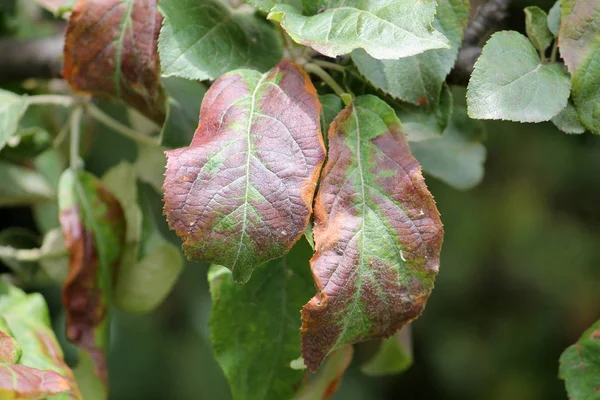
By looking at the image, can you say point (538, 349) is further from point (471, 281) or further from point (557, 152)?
point (557, 152)

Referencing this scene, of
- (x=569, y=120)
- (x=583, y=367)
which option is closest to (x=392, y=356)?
(x=583, y=367)

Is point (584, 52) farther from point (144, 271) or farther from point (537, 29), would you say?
point (144, 271)

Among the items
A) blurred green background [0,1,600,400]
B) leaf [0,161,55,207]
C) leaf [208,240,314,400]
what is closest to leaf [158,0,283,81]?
leaf [208,240,314,400]

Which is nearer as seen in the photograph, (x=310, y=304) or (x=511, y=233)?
(x=310, y=304)

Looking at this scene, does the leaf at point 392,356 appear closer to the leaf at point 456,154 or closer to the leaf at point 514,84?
the leaf at point 456,154

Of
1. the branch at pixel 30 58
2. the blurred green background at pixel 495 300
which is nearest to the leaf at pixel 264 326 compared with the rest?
the branch at pixel 30 58

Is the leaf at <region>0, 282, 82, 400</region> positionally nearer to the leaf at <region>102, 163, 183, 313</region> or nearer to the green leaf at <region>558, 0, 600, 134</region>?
the leaf at <region>102, 163, 183, 313</region>

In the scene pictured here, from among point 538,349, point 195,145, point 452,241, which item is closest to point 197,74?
point 195,145
